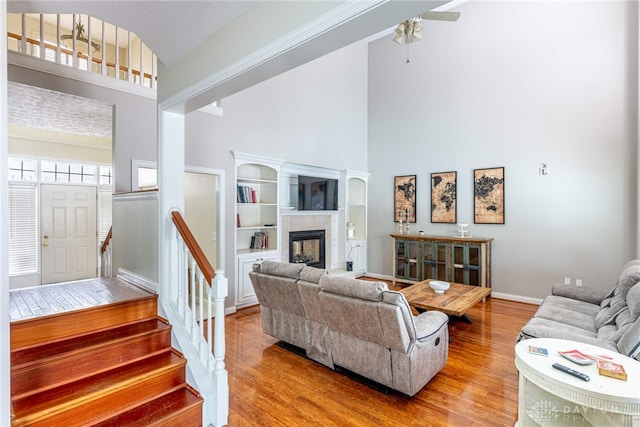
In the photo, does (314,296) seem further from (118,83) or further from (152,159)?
(118,83)

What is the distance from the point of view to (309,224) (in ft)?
20.5

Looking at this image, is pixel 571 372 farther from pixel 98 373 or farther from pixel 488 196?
pixel 488 196

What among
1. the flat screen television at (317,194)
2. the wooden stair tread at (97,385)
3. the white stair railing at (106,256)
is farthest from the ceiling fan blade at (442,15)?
the white stair railing at (106,256)

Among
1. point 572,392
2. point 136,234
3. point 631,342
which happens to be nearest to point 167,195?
point 136,234

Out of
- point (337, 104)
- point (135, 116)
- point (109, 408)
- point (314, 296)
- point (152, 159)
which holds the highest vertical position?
point (337, 104)

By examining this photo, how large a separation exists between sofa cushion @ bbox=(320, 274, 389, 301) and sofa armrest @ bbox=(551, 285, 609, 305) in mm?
2718

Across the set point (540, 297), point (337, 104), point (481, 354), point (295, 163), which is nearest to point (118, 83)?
point (295, 163)

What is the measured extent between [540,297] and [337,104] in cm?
522

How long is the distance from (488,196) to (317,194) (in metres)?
3.15

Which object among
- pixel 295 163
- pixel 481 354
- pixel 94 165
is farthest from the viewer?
pixel 94 165

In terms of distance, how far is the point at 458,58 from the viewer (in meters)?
6.23

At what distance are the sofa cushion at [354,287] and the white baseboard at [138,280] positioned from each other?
1.54 meters

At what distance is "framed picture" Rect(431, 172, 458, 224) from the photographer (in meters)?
6.23

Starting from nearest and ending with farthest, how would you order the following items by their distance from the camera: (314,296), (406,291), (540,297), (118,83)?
1. (314,296)
2. (118,83)
3. (406,291)
4. (540,297)
